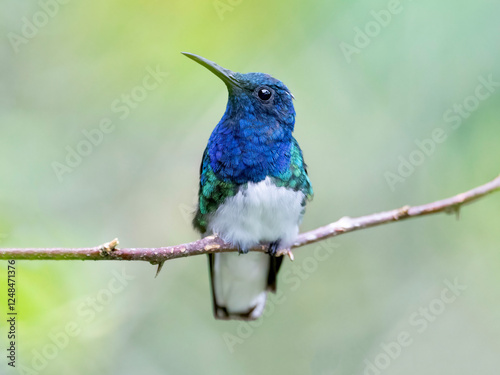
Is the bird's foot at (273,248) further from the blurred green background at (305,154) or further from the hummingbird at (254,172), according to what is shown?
the blurred green background at (305,154)

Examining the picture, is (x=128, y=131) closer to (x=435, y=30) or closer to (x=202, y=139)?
(x=202, y=139)

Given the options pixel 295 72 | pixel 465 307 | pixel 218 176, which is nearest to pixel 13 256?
pixel 218 176

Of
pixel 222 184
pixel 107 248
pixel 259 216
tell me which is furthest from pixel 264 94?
pixel 107 248

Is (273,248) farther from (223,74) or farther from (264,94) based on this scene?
(223,74)

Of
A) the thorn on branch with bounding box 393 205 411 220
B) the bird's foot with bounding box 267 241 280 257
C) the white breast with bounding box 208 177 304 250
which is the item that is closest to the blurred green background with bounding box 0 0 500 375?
the white breast with bounding box 208 177 304 250

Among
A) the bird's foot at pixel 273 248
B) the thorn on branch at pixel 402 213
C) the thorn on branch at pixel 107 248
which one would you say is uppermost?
the bird's foot at pixel 273 248

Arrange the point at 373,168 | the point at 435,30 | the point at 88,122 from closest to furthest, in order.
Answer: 1. the point at 435,30
2. the point at 88,122
3. the point at 373,168

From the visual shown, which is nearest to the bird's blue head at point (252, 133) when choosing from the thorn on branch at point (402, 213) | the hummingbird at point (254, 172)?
the hummingbird at point (254, 172)
